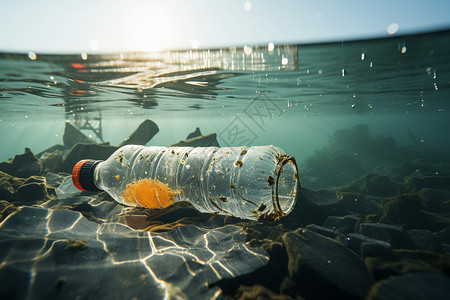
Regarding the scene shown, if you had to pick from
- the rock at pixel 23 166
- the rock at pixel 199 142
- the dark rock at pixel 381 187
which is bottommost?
the dark rock at pixel 381 187

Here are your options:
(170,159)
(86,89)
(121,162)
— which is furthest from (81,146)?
(170,159)

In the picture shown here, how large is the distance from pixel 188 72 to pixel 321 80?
6813 mm

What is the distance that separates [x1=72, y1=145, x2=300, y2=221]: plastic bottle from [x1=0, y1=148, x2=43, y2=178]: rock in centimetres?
451

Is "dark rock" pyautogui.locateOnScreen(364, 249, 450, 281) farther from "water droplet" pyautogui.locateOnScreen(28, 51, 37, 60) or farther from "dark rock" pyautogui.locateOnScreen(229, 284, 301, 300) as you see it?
"water droplet" pyautogui.locateOnScreen(28, 51, 37, 60)

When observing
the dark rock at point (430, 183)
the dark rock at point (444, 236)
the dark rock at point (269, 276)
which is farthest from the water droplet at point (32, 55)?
the dark rock at point (430, 183)

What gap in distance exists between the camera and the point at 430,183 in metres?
9.25

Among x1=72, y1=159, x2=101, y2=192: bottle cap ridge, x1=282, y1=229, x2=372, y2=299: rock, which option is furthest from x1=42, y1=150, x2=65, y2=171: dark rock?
x1=282, y1=229, x2=372, y2=299: rock

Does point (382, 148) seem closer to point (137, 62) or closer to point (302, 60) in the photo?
point (302, 60)

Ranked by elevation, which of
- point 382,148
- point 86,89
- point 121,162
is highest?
point 86,89

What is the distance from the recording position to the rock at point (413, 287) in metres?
1.66

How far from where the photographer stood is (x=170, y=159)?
4.01 metres

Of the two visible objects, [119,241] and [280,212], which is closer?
[119,241]

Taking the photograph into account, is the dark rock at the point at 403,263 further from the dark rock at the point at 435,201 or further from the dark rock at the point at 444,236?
the dark rock at the point at 435,201

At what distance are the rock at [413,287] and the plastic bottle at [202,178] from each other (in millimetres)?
1310
